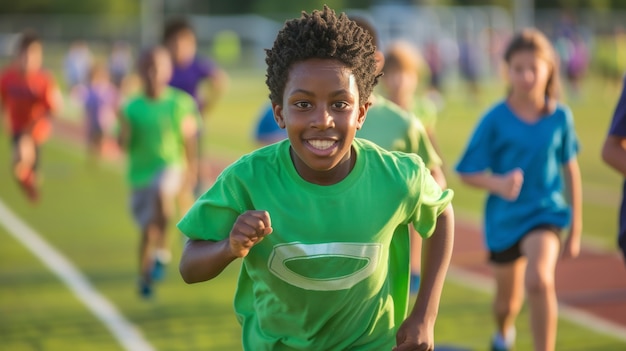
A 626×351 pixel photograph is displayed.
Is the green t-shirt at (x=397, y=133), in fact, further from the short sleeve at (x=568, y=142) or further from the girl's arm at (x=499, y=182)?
the short sleeve at (x=568, y=142)

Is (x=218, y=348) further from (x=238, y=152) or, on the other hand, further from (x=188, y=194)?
(x=238, y=152)

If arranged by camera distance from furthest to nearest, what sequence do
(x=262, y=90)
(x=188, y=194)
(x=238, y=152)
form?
(x=262, y=90), (x=238, y=152), (x=188, y=194)

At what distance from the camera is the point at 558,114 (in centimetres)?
676

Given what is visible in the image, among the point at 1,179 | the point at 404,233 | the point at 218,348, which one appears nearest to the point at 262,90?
the point at 1,179

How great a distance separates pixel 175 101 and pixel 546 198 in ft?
15.1

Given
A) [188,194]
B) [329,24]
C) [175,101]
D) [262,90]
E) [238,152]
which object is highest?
[329,24]

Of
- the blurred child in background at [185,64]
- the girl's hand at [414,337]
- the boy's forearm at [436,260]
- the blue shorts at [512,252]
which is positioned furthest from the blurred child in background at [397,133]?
the blurred child in background at [185,64]

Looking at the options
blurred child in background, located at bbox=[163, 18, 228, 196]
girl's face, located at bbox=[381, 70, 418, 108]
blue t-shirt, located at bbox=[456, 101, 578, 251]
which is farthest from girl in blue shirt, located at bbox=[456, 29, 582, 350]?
blurred child in background, located at bbox=[163, 18, 228, 196]

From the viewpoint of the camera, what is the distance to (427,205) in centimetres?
384

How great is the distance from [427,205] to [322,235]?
44cm

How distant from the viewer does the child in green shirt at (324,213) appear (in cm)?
360

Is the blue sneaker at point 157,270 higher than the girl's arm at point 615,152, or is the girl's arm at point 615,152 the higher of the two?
the girl's arm at point 615,152

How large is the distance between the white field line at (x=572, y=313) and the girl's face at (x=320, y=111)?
15.2 ft

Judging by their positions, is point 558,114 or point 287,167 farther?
point 558,114
